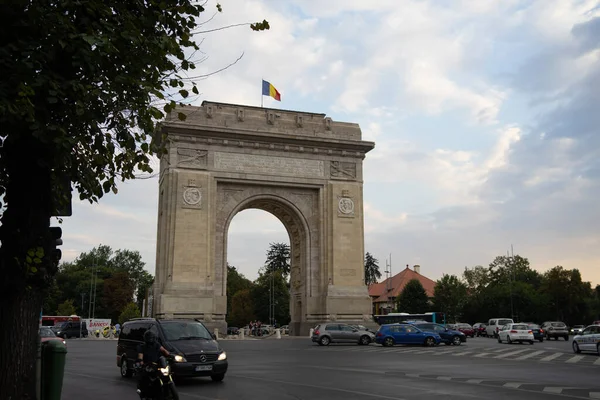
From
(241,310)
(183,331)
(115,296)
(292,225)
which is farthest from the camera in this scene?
(115,296)

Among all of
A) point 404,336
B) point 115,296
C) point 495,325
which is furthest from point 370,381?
point 115,296

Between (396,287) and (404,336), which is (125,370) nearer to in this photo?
(404,336)

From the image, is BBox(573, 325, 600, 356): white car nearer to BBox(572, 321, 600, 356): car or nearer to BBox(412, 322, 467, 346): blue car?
BBox(572, 321, 600, 356): car

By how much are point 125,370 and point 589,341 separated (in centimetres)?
1975

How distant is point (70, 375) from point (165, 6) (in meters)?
11.5

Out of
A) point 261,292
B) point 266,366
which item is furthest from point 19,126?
point 261,292

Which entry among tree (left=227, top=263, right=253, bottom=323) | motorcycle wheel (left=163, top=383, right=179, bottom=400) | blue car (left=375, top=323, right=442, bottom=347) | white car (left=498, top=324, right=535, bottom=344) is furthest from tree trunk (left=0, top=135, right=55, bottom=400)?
tree (left=227, top=263, right=253, bottom=323)

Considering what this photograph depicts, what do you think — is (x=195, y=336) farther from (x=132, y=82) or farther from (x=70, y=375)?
(x=132, y=82)

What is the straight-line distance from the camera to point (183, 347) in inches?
535

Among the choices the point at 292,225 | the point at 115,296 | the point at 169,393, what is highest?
the point at 292,225

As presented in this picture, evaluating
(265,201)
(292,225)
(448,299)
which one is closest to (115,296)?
(448,299)

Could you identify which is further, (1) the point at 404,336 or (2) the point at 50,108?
(1) the point at 404,336

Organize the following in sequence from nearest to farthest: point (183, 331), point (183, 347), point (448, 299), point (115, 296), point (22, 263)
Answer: point (22, 263)
point (183, 347)
point (183, 331)
point (448, 299)
point (115, 296)

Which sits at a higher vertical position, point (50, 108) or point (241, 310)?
point (50, 108)
